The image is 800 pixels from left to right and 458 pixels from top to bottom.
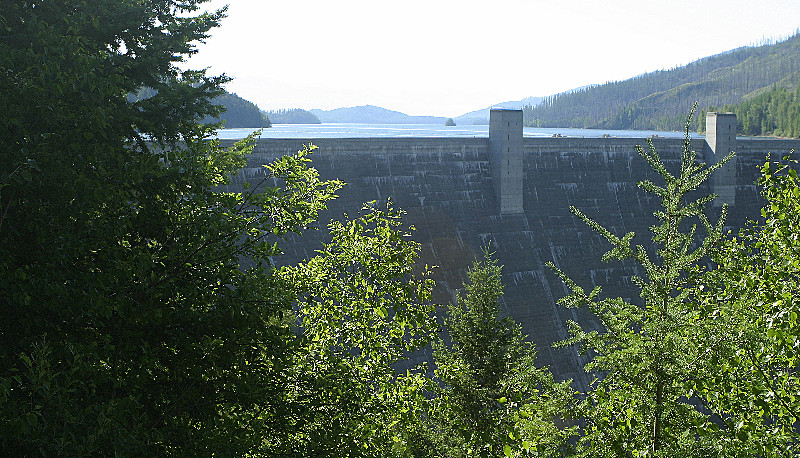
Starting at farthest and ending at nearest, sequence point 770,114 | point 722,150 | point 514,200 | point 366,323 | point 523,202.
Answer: point 770,114, point 722,150, point 523,202, point 514,200, point 366,323

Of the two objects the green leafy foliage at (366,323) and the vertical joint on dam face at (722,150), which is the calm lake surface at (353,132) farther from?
the green leafy foliage at (366,323)

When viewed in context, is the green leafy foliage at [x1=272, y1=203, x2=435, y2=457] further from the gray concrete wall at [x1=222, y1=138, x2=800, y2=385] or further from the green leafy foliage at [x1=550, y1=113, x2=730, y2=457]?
the gray concrete wall at [x1=222, y1=138, x2=800, y2=385]

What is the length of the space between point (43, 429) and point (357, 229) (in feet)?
13.0

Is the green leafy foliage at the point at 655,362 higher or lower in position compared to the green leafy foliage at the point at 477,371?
higher

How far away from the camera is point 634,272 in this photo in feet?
93.6

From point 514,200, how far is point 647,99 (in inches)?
6547

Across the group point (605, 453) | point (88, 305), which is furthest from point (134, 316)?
point (605, 453)

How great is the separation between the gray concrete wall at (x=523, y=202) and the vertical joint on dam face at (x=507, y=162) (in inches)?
13.0

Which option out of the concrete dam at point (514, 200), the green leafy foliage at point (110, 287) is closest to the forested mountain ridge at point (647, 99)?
the concrete dam at point (514, 200)

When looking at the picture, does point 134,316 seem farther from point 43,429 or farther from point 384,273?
point 384,273

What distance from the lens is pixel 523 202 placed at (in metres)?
28.1

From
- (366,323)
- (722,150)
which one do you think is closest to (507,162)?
(722,150)

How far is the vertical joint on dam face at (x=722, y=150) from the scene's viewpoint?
32969 millimetres

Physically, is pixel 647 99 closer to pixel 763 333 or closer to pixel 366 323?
pixel 366 323
